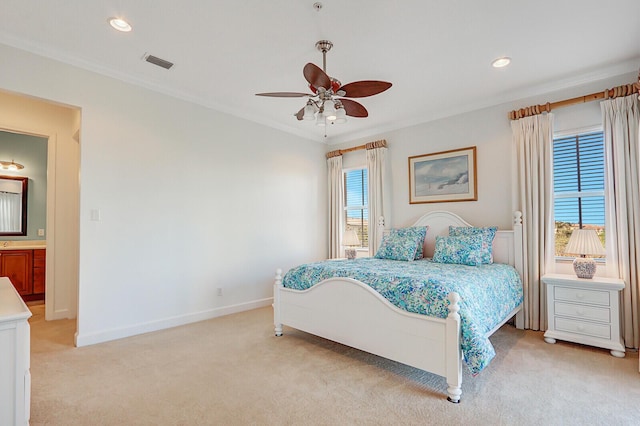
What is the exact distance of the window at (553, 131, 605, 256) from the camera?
10.8 ft

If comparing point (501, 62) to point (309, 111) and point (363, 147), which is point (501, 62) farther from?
point (363, 147)

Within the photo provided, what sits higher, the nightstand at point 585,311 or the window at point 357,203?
the window at point 357,203

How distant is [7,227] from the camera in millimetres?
5098

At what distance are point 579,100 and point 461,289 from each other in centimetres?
252

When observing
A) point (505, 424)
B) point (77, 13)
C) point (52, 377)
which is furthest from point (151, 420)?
point (77, 13)

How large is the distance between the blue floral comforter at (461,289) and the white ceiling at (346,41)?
6.43ft

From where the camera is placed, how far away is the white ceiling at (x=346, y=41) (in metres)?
2.33

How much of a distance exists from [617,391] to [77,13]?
4.65m

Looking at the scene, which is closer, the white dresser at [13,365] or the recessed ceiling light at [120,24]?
the white dresser at [13,365]

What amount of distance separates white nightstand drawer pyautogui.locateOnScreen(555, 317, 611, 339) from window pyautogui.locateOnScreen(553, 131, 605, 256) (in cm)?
79

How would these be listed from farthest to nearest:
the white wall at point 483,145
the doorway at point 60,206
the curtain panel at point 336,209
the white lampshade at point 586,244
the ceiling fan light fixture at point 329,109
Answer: the curtain panel at point 336,209 → the doorway at point 60,206 → the white wall at point 483,145 → the white lampshade at point 586,244 → the ceiling fan light fixture at point 329,109

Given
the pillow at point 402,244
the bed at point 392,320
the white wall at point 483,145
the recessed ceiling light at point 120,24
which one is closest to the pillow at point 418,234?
Result: the pillow at point 402,244

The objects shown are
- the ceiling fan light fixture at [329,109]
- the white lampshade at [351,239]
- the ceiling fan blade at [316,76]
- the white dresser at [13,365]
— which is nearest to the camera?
the white dresser at [13,365]

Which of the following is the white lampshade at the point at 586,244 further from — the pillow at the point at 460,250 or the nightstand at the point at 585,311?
the pillow at the point at 460,250
